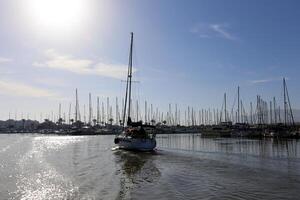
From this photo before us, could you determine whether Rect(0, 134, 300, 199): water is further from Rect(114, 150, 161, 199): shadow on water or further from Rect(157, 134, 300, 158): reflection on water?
Rect(157, 134, 300, 158): reflection on water

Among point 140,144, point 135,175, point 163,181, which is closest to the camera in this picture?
point 163,181

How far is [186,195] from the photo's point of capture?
838 inches

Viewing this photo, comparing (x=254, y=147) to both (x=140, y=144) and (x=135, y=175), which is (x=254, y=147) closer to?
(x=140, y=144)

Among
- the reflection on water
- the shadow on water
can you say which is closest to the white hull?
the reflection on water

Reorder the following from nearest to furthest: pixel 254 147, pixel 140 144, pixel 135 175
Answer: pixel 135 175 < pixel 140 144 < pixel 254 147

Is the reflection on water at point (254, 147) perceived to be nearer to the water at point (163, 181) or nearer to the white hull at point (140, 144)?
the white hull at point (140, 144)

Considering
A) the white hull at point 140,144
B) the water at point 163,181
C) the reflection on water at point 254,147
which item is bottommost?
the water at point 163,181

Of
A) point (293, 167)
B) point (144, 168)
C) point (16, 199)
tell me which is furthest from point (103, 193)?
point (293, 167)

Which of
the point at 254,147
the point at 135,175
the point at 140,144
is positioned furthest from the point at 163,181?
the point at 254,147

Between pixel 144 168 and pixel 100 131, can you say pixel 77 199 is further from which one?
pixel 100 131

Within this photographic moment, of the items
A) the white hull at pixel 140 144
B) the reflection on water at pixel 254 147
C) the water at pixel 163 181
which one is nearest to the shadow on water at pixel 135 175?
the water at pixel 163 181

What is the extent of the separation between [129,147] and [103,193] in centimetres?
3114

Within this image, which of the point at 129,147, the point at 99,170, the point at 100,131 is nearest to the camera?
the point at 99,170

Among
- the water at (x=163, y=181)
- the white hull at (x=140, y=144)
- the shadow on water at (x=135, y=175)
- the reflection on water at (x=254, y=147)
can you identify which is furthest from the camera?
the white hull at (x=140, y=144)
